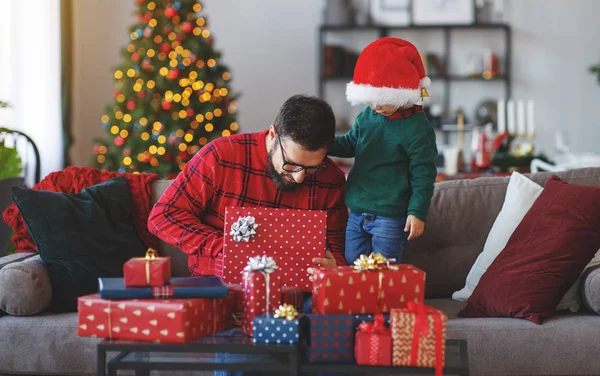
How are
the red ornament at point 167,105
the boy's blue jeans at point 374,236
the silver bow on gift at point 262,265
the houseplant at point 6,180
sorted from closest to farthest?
1. the silver bow on gift at point 262,265
2. the boy's blue jeans at point 374,236
3. the houseplant at point 6,180
4. the red ornament at point 167,105

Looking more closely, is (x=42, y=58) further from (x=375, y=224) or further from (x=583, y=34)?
(x=583, y=34)

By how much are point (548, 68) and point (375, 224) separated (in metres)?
5.07

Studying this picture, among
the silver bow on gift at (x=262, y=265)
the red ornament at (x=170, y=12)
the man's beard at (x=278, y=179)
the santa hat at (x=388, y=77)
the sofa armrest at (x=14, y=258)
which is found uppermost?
the red ornament at (x=170, y=12)

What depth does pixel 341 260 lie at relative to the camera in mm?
2146

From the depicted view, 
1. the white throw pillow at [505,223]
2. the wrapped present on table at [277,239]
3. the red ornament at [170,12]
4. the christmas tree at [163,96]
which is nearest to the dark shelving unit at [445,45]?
the christmas tree at [163,96]

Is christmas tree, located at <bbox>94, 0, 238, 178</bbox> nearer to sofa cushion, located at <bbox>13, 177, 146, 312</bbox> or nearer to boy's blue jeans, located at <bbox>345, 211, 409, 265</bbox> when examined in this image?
sofa cushion, located at <bbox>13, 177, 146, 312</bbox>

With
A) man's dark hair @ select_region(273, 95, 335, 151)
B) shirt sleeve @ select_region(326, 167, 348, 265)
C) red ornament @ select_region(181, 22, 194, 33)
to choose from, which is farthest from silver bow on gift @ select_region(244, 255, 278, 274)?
red ornament @ select_region(181, 22, 194, 33)

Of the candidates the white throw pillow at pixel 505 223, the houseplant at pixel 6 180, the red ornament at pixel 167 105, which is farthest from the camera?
the red ornament at pixel 167 105

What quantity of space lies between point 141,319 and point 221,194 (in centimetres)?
72

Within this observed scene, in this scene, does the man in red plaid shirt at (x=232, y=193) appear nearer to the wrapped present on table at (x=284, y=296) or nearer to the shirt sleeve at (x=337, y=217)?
the shirt sleeve at (x=337, y=217)

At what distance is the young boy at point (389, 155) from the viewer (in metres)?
2.16

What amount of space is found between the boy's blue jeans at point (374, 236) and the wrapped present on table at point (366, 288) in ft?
1.94

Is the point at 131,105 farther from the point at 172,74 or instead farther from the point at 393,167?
the point at 393,167

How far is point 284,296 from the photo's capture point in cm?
172
